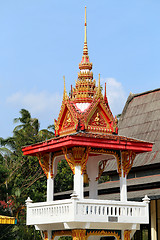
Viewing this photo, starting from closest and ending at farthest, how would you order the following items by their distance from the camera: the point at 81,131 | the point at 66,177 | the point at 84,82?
1. the point at 81,131
2. the point at 84,82
3. the point at 66,177

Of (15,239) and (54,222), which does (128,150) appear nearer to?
(54,222)

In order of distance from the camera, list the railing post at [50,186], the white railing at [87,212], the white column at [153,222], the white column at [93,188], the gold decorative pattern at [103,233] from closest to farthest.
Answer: the white railing at [87,212] → the gold decorative pattern at [103,233] → the railing post at [50,186] → the white column at [93,188] → the white column at [153,222]

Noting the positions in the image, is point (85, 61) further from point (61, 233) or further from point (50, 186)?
point (61, 233)

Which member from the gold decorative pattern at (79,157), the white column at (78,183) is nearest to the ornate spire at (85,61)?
the gold decorative pattern at (79,157)

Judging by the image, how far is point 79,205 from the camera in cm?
1460

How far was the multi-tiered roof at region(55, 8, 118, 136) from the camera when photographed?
16031mm

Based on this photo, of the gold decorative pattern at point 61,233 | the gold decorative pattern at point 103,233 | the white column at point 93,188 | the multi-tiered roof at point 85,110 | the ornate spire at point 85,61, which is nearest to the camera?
the gold decorative pattern at point 103,233

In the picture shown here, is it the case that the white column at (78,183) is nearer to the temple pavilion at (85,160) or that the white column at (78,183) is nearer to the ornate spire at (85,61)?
the temple pavilion at (85,160)

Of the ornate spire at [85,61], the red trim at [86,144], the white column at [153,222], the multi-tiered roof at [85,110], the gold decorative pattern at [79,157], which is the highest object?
the ornate spire at [85,61]

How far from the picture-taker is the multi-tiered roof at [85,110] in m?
16.0

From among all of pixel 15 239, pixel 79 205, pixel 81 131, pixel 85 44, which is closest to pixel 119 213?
pixel 79 205

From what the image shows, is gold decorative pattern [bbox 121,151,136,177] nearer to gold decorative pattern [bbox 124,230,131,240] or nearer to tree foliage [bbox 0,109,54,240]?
gold decorative pattern [bbox 124,230,131,240]

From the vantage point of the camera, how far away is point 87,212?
15.5 metres

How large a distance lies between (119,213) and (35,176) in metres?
15.2
